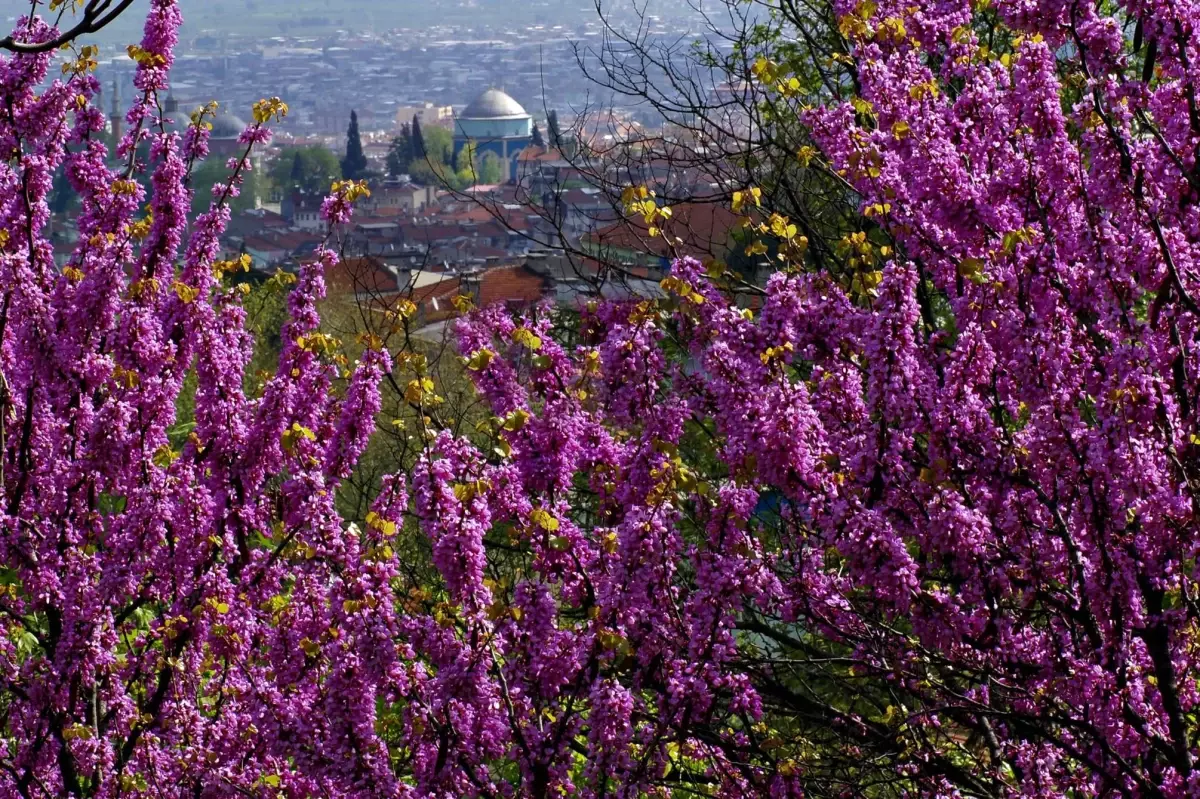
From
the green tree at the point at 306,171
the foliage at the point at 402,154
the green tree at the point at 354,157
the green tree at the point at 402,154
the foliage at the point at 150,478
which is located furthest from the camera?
the green tree at the point at 306,171

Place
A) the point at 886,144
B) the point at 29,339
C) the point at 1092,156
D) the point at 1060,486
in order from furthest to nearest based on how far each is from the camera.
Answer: the point at 29,339 < the point at 886,144 < the point at 1092,156 < the point at 1060,486

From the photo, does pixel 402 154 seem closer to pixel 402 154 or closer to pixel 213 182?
pixel 402 154

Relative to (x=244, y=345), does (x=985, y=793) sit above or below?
below

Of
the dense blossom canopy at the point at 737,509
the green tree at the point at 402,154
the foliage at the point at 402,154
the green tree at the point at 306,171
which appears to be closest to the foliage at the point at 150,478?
the dense blossom canopy at the point at 737,509

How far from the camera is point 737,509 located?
428 centimetres

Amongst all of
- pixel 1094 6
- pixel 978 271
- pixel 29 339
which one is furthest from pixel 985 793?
pixel 29 339

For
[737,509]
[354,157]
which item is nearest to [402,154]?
[354,157]

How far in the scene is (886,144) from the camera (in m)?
5.43

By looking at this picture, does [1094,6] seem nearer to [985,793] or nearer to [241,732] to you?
[985,793]

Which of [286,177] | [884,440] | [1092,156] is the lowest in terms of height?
[286,177]

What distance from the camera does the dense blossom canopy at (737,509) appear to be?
4340 millimetres

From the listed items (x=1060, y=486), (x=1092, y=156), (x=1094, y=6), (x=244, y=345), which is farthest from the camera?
(x=244, y=345)

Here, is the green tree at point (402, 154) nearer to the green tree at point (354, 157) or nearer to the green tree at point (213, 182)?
the green tree at point (354, 157)

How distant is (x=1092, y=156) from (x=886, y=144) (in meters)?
0.84
